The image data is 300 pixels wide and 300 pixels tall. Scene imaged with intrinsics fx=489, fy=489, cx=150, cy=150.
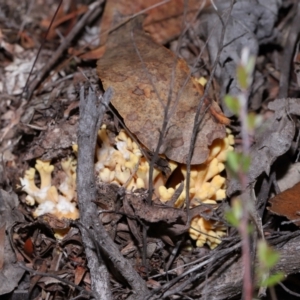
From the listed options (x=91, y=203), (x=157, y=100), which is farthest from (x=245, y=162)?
(x=157, y=100)

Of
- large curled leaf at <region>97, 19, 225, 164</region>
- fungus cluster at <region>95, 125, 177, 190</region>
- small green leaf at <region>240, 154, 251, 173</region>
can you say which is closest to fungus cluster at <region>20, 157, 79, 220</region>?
fungus cluster at <region>95, 125, 177, 190</region>

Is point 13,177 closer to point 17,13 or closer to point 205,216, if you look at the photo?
point 205,216

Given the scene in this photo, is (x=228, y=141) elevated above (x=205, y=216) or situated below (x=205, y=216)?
above

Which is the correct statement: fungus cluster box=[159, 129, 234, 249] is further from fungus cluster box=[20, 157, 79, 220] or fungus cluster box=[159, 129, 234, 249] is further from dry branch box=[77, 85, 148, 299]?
fungus cluster box=[20, 157, 79, 220]

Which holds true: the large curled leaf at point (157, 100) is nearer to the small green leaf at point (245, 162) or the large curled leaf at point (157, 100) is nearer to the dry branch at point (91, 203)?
the dry branch at point (91, 203)

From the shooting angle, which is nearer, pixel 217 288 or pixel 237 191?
pixel 217 288

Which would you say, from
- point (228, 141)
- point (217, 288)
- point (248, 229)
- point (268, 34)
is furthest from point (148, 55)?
point (248, 229)

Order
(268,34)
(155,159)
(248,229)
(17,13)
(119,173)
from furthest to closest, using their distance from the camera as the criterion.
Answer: (17,13), (268,34), (119,173), (155,159), (248,229)
